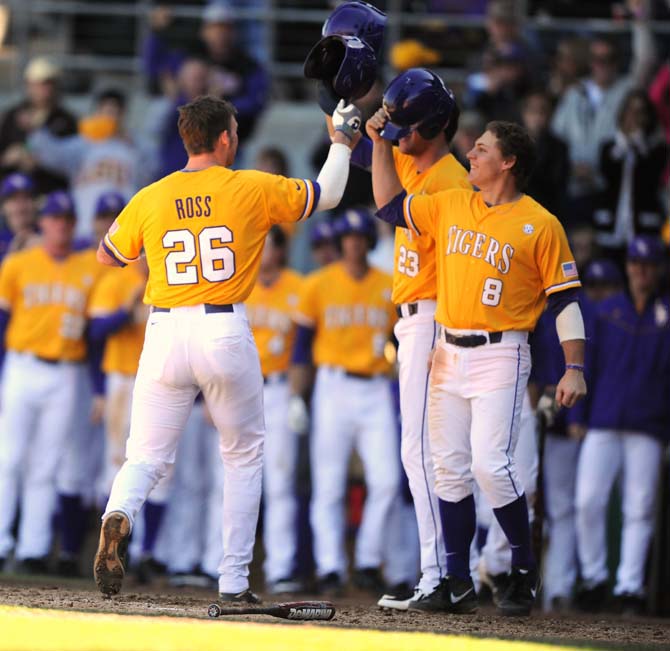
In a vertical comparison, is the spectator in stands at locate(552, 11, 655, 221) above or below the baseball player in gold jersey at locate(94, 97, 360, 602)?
above

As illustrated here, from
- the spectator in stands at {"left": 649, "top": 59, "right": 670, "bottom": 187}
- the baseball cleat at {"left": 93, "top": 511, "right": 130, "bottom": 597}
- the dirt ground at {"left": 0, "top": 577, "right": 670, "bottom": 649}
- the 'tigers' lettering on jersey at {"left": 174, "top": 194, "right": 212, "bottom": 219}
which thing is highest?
the spectator in stands at {"left": 649, "top": 59, "right": 670, "bottom": 187}

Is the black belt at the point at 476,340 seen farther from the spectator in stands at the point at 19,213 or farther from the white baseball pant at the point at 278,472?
the spectator in stands at the point at 19,213

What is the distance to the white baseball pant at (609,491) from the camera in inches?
392

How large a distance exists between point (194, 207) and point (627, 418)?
164 inches

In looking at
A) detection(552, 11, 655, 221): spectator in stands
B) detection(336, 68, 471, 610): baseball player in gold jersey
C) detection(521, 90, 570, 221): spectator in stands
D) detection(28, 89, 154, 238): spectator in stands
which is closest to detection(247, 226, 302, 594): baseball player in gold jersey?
detection(521, 90, 570, 221): spectator in stands

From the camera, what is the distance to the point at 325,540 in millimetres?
10508

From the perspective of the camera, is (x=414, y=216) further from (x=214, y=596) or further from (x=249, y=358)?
(x=214, y=596)

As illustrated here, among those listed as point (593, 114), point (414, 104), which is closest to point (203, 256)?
point (414, 104)

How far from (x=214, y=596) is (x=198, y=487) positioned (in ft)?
7.38

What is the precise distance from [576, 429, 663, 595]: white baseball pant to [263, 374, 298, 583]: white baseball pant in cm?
201

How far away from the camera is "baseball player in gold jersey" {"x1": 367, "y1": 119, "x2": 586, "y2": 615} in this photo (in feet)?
23.2

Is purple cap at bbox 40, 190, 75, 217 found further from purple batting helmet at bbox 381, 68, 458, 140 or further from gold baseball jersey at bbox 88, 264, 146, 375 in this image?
purple batting helmet at bbox 381, 68, 458, 140

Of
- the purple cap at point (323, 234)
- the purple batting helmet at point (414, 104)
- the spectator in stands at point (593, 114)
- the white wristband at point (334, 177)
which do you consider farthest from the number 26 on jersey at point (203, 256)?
the spectator in stands at point (593, 114)

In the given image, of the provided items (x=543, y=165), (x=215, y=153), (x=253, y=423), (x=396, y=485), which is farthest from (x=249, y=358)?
(x=543, y=165)
